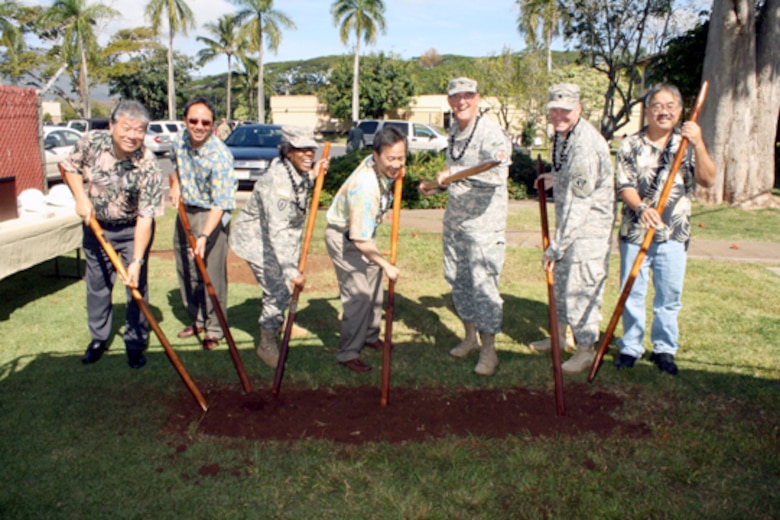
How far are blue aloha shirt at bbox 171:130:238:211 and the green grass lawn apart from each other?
117 centimetres

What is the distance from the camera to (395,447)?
12.0ft

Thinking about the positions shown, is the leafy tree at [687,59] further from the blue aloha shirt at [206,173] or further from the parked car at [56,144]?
the parked car at [56,144]

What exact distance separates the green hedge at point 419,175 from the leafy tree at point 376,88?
3783 cm

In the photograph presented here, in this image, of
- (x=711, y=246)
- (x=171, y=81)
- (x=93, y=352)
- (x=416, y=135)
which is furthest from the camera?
(x=171, y=81)

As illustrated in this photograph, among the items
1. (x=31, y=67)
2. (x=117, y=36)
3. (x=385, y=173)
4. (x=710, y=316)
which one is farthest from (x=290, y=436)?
(x=117, y=36)

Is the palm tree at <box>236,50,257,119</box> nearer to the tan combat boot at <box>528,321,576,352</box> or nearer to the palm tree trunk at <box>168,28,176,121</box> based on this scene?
the palm tree trunk at <box>168,28,176,121</box>

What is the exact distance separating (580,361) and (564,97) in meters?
1.85

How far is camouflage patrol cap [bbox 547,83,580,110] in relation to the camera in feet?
14.0

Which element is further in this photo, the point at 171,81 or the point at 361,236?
the point at 171,81

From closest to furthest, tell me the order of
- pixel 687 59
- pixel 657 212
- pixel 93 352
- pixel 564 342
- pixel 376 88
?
1. pixel 657 212
2. pixel 93 352
3. pixel 564 342
4. pixel 687 59
5. pixel 376 88

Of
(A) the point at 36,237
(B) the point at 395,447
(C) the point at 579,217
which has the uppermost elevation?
(C) the point at 579,217

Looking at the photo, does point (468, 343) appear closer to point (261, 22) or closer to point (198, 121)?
point (198, 121)

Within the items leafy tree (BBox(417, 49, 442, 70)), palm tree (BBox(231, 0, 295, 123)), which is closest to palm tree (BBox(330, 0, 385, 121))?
palm tree (BBox(231, 0, 295, 123))

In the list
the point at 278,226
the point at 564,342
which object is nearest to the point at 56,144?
the point at 278,226
